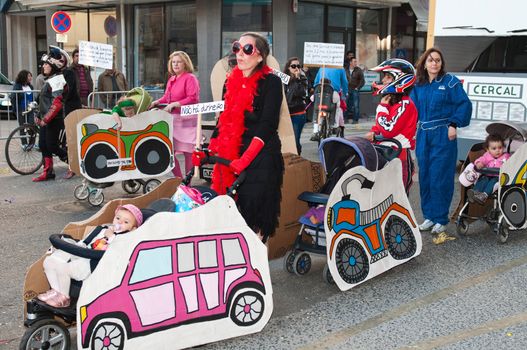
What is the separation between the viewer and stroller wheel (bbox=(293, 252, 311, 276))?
5.38 m

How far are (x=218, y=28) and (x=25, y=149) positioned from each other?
9.02m

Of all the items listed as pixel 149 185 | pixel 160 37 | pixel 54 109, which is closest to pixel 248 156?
pixel 149 185

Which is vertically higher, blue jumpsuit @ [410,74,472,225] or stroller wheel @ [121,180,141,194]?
blue jumpsuit @ [410,74,472,225]

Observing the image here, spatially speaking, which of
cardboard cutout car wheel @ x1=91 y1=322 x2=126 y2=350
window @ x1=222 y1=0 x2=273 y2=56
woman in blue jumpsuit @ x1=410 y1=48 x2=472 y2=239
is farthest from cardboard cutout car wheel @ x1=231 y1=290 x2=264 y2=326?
window @ x1=222 y1=0 x2=273 y2=56

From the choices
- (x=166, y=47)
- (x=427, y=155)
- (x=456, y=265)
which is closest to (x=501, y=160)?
(x=427, y=155)

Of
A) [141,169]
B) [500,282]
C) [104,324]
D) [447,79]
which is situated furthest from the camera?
[141,169]

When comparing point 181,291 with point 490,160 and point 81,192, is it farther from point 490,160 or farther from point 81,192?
point 81,192

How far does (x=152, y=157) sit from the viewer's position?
8141mm

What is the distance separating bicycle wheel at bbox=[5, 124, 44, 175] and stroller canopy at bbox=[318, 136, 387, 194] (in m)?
6.08

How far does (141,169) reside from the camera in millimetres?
8102

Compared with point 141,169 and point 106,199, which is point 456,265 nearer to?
point 141,169

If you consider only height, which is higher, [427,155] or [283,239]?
[427,155]

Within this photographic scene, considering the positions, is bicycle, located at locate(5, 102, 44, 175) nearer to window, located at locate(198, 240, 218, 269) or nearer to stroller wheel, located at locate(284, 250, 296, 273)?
stroller wheel, located at locate(284, 250, 296, 273)

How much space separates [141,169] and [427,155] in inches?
136
